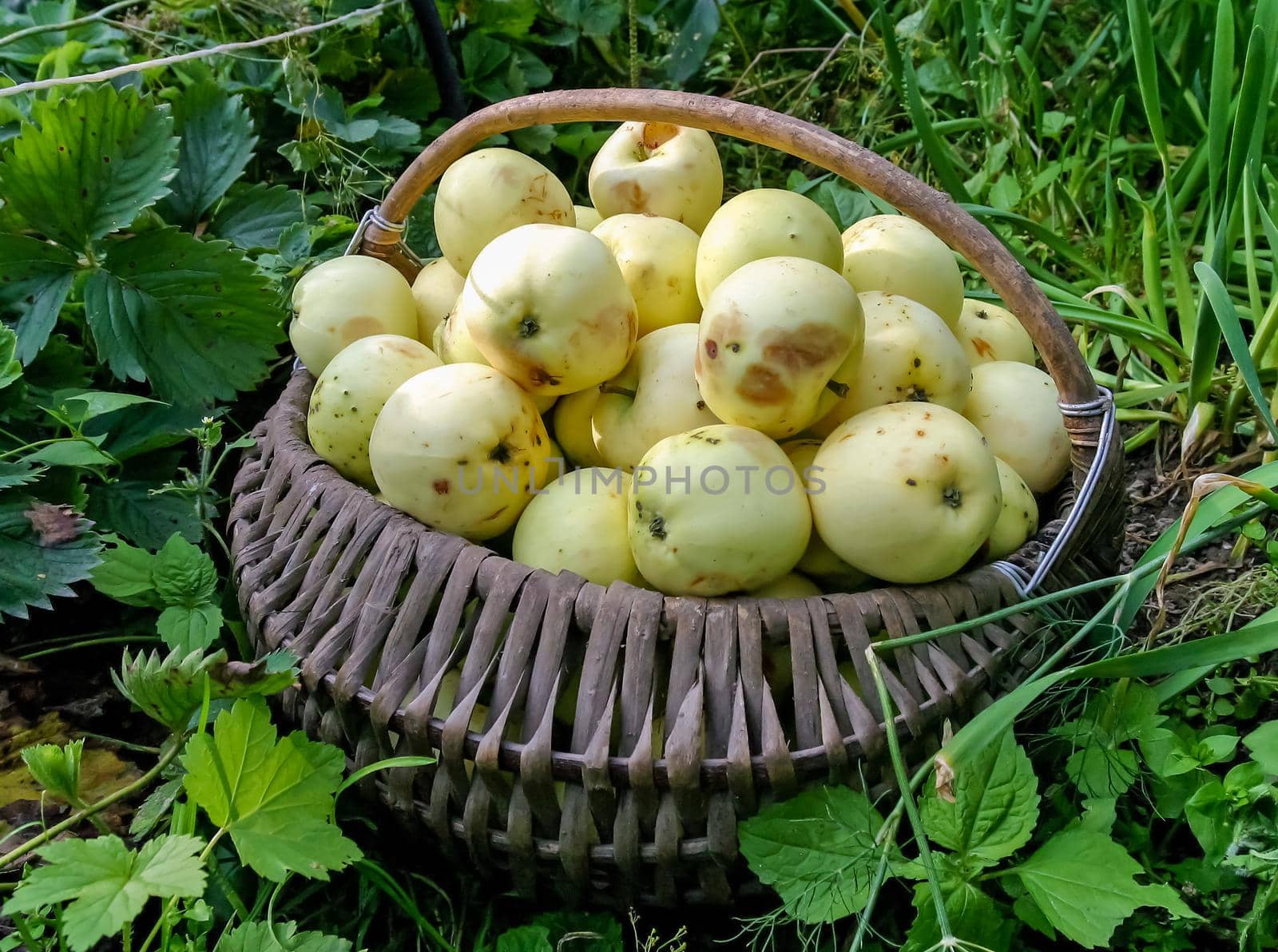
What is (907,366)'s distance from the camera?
119 centimetres

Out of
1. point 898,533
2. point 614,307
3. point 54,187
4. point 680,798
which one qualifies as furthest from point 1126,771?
point 54,187

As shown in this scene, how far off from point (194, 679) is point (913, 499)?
0.77 m

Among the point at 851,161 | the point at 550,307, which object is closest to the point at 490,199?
the point at 550,307

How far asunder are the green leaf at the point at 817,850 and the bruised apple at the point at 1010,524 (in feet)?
1.19

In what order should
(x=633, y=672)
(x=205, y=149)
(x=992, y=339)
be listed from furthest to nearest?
(x=205, y=149) → (x=992, y=339) → (x=633, y=672)

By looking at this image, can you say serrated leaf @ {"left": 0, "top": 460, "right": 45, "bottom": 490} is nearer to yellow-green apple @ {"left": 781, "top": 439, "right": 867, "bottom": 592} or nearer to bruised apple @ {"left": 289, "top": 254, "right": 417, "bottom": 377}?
bruised apple @ {"left": 289, "top": 254, "right": 417, "bottom": 377}

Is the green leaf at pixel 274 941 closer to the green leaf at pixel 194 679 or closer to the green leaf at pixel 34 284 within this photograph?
the green leaf at pixel 194 679

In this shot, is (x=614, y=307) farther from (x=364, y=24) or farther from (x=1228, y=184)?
(x=364, y=24)

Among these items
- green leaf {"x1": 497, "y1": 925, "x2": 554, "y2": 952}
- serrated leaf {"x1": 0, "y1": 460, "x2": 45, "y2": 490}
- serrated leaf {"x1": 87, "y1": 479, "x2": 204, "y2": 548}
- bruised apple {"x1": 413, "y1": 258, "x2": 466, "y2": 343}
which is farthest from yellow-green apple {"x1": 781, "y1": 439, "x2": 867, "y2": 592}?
serrated leaf {"x1": 0, "y1": 460, "x2": 45, "y2": 490}

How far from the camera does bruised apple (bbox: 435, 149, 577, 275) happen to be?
1.39 m

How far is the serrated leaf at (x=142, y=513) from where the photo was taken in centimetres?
146

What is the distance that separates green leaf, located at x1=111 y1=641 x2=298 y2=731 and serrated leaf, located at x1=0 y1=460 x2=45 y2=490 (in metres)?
0.44

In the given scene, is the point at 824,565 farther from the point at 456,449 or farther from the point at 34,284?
the point at 34,284

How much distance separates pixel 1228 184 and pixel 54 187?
1796mm
